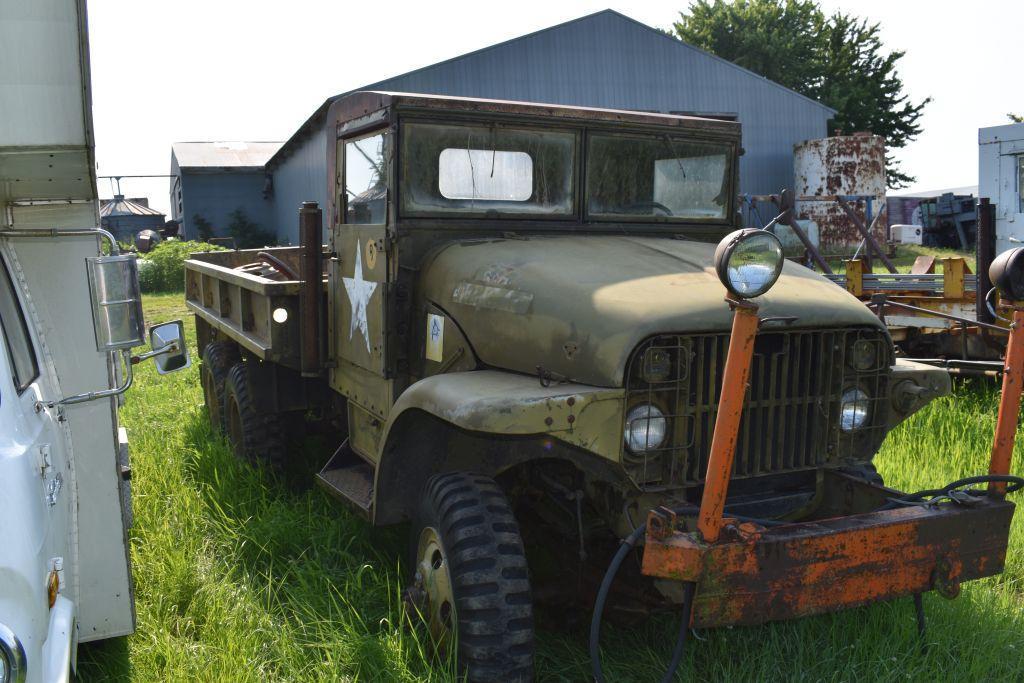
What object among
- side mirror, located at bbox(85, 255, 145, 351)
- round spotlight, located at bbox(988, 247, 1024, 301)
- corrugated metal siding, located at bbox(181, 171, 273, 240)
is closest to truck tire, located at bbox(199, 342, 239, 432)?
side mirror, located at bbox(85, 255, 145, 351)

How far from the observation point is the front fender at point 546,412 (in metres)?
2.96

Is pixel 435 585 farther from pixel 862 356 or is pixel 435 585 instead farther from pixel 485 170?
pixel 485 170

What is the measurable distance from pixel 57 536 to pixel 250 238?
2681cm

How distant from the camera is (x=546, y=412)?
117 inches

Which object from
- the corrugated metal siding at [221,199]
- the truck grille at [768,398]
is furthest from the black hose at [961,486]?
the corrugated metal siding at [221,199]

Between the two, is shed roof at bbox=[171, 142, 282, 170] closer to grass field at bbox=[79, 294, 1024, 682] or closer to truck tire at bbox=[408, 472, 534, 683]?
grass field at bbox=[79, 294, 1024, 682]

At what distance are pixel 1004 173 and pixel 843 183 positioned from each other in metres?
12.4

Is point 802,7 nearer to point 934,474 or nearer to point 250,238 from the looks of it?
point 250,238

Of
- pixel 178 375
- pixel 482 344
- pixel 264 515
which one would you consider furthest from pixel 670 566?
pixel 178 375

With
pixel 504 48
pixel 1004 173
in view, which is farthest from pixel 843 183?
pixel 1004 173

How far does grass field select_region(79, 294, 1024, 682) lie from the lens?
3.37 m

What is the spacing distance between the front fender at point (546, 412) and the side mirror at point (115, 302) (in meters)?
0.98

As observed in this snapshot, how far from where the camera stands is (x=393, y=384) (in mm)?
4293

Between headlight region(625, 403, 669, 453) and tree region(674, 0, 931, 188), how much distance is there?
37077 mm
